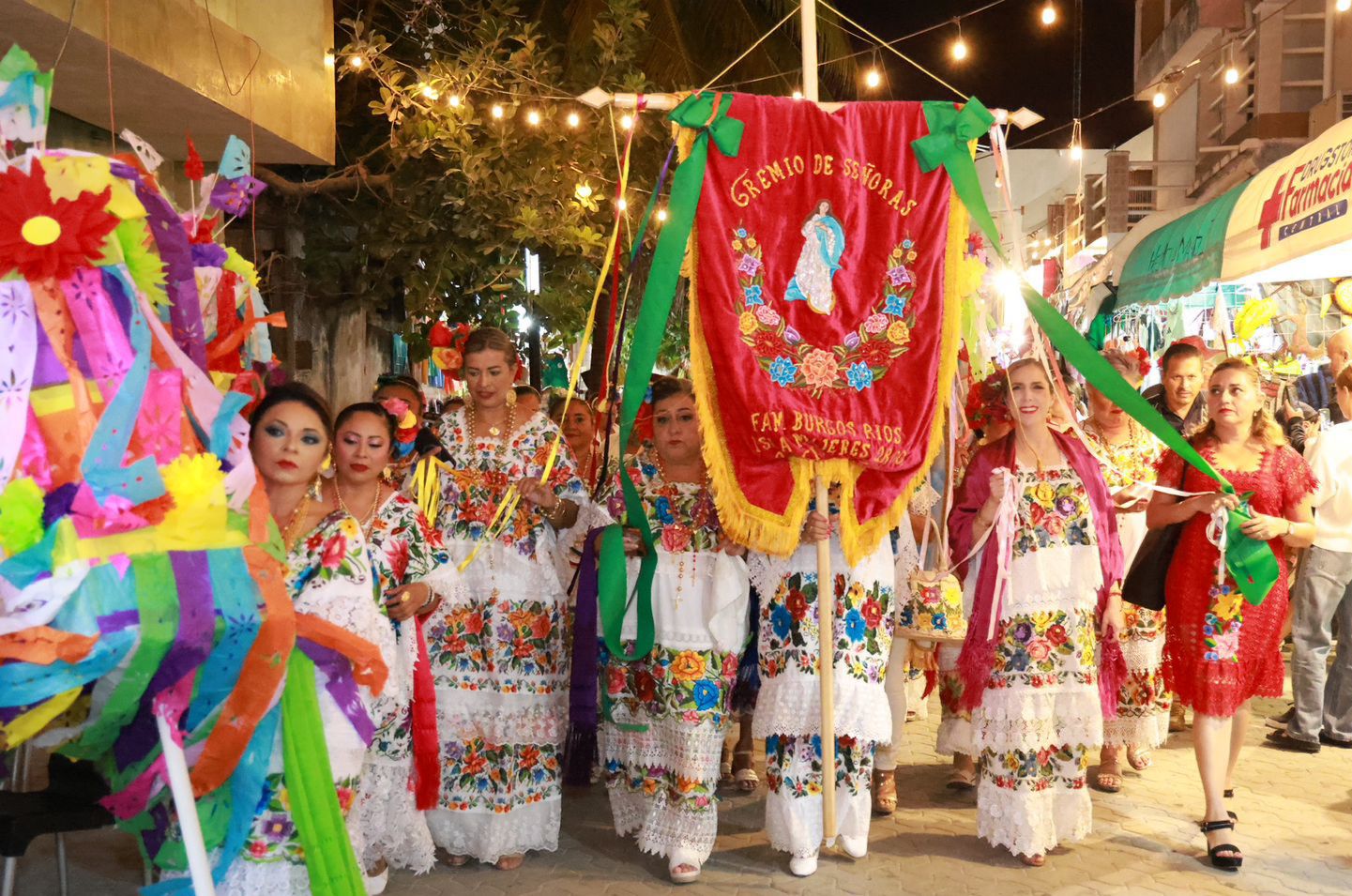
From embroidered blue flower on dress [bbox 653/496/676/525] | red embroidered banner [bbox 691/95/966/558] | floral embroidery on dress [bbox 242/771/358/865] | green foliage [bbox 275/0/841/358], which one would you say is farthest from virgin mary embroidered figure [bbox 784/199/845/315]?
green foliage [bbox 275/0/841/358]

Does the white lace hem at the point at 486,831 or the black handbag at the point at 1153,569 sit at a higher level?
the black handbag at the point at 1153,569

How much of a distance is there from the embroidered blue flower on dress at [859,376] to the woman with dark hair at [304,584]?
185cm

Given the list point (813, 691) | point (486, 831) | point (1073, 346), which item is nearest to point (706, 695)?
point (813, 691)

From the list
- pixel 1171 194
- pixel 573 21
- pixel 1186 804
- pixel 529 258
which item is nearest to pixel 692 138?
pixel 1186 804

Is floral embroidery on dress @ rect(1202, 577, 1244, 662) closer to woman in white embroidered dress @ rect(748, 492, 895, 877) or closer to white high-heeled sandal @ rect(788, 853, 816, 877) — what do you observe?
woman in white embroidered dress @ rect(748, 492, 895, 877)

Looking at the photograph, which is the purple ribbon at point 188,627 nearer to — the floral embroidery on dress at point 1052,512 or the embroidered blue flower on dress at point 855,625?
the embroidered blue flower on dress at point 855,625

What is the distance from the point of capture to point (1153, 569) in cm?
494

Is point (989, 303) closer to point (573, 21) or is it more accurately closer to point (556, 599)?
point (556, 599)

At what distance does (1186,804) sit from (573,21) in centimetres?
763

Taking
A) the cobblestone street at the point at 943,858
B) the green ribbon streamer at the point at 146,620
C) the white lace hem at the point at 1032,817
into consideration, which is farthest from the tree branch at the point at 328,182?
the green ribbon streamer at the point at 146,620

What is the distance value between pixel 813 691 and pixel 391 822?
152 cm

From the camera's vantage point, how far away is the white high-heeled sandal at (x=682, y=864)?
173 inches

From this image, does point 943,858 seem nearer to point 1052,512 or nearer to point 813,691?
point 813,691

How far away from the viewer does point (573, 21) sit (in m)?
10.3
